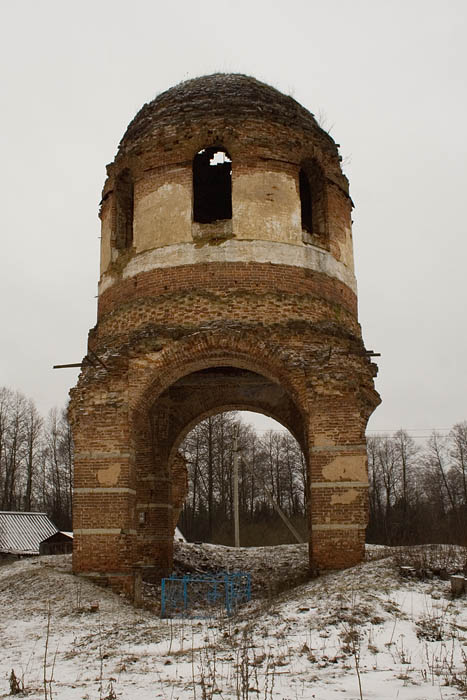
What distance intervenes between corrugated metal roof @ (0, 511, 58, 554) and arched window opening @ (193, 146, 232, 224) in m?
17.7

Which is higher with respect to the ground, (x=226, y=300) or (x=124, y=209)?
(x=124, y=209)

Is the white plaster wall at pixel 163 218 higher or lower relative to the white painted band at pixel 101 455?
higher

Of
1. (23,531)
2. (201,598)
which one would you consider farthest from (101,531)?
(23,531)

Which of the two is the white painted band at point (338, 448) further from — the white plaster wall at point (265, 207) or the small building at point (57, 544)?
the small building at point (57, 544)

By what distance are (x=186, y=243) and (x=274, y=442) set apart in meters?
38.6

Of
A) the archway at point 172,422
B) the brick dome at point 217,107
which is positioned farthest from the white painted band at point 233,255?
the archway at point 172,422

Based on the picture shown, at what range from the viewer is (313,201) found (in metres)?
13.0

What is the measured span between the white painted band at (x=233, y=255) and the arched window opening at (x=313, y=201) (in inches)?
18.8

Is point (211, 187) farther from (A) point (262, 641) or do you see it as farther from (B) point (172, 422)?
(A) point (262, 641)

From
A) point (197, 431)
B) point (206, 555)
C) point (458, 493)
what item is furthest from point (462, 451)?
point (206, 555)

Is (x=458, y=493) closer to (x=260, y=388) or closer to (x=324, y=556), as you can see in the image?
(x=260, y=388)

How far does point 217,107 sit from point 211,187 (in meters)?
2.82

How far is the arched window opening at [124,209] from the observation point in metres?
13.0

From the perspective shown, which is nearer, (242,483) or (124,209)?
(124,209)
